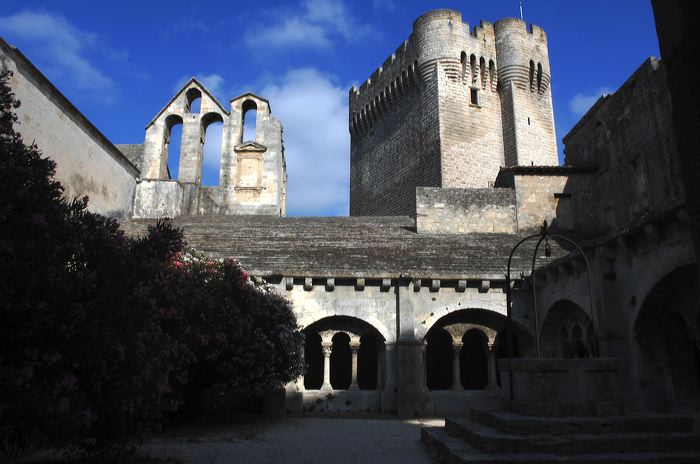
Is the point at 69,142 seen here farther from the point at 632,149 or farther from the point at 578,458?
the point at 632,149

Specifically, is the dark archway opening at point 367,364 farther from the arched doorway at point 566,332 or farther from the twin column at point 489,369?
the arched doorway at point 566,332

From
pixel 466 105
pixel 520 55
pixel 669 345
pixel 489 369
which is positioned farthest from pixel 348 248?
pixel 520 55

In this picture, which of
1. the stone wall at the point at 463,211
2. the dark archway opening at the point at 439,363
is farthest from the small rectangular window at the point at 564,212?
the dark archway opening at the point at 439,363

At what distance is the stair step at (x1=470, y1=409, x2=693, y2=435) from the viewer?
6090 millimetres

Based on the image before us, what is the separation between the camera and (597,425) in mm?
6098

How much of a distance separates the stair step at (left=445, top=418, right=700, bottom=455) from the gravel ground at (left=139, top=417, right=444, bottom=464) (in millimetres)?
1318

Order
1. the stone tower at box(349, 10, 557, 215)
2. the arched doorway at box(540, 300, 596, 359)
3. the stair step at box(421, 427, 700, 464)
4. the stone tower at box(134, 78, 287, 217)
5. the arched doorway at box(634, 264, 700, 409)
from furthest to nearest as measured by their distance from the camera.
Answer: the stone tower at box(349, 10, 557, 215) < the stone tower at box(134, 78, 287, 217) < the arched doorway at box(540, 300, 596, 359) < the arched doorway at box(634, 264, 700, 409) < the stair step at box(421, 427, 700, 464)

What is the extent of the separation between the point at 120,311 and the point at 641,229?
28.1ft

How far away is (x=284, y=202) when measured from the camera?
29953 millimetres

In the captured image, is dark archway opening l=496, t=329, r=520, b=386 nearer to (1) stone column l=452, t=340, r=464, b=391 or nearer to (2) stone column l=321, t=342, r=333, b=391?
(1) stone column l=452, t=340, r=464, b=391

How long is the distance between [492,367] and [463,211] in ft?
20.2

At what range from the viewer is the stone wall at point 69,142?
14.6m

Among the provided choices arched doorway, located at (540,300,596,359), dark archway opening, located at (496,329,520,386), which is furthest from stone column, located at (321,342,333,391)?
arched doorway, located at (540,300,596,359)

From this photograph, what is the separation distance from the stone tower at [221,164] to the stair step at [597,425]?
1797 centimetres
